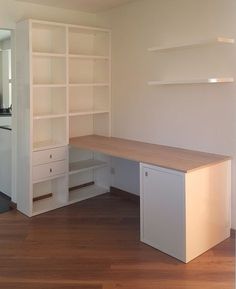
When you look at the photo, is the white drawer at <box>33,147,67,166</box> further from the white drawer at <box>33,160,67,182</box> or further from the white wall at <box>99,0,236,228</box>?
the white wall at <box>99,0,236,228</box>

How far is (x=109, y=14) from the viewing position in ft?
15.1

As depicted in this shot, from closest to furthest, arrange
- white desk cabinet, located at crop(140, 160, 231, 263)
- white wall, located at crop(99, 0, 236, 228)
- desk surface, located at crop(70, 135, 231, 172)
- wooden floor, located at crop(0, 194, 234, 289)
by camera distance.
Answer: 1. wooden floor, located at crop(0, 194, 234, 289)
2. white desk cabinet, located at crop(140, 160, 231, 263)
3. desk surface, located at crop(70, 135, 231, 172)
4. white wall, located at crop(99, 0, 236, 228)

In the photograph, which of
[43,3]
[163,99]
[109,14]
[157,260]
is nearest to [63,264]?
[157,260]

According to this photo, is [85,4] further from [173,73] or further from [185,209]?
[185,209]

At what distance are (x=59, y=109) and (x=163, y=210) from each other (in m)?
1.92

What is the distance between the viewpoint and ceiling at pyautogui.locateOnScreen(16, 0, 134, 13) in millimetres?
3995

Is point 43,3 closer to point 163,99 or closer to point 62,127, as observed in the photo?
point 62,127

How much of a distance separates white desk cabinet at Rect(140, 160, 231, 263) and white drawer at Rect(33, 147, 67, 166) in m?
1.34

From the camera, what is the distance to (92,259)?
3.04 metres

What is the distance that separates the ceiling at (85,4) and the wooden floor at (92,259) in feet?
8.07

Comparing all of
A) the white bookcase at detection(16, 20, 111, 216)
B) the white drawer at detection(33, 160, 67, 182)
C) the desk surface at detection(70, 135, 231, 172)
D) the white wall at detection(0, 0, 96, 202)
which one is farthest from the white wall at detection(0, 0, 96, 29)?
the white drawer at detection(33, 160, 67, 182)

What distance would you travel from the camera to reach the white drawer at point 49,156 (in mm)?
4020

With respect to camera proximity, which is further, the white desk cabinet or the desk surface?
the desk surface

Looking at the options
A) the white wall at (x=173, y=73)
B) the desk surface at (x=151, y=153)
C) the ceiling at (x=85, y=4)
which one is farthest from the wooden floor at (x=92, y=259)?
the ceiling at (x=85, y=4)
